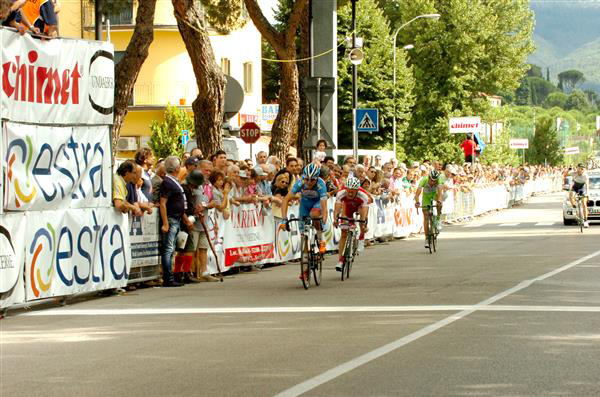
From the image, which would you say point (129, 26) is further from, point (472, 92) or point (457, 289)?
point (457, 289)

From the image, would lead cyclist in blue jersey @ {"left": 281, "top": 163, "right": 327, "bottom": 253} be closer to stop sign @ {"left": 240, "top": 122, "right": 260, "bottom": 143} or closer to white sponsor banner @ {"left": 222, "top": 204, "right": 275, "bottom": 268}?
white sponsor banner @ {"left": 222, "top": 204, "right": 275, "bottom": 268}

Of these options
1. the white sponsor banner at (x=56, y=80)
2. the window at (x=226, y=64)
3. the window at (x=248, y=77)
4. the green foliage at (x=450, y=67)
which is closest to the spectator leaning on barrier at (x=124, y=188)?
the white sponsor banner at (x=56, y=80)

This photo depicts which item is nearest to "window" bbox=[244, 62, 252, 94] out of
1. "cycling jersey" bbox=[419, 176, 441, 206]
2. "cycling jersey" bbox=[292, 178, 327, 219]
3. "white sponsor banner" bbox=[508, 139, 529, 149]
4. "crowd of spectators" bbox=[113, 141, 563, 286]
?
"cycling jersey" bbox=[419, 176, 441, 206]

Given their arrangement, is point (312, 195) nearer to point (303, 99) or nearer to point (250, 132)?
point (250, 132)

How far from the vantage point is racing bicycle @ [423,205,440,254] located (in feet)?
89.0

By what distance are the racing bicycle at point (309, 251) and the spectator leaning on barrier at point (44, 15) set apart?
4.20 m

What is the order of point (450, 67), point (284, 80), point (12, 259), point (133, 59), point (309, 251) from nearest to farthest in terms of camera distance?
point (12, 259)
point (309, 251)
point (133, 59)
point (284, 80)
point (450, 67)

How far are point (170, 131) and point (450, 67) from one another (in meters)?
28.6

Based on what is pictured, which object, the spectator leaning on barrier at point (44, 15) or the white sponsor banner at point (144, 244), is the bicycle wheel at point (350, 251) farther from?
the spectator leaning on barrier at point (44, 15)

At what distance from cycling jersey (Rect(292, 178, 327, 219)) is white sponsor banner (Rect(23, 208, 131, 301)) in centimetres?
263

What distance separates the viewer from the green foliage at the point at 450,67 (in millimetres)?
82000

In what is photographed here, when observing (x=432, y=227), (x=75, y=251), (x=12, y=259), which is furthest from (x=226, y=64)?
(x=12, y=259)

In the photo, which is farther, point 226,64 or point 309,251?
point 226,64

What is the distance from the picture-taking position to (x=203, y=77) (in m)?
28.2
